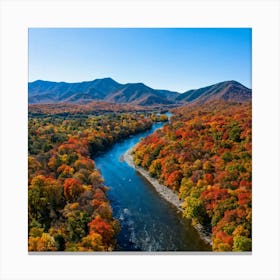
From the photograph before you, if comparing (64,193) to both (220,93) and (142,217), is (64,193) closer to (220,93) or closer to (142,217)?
(142,217)

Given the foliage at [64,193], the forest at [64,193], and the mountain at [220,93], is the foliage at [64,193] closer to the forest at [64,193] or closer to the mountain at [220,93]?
the forest at [64,193]

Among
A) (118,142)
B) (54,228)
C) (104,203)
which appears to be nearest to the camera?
(54,228)

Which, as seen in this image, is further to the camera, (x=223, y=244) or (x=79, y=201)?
(x=79, y=201)

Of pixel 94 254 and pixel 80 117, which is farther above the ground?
pixel 80 117
